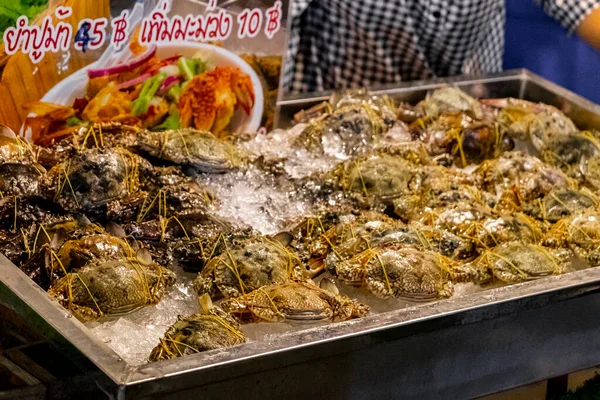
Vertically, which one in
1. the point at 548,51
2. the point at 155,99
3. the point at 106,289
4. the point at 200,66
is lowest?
the point at 548,51

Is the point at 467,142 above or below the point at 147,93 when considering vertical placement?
below

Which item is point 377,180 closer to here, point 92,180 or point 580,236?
point 580,236

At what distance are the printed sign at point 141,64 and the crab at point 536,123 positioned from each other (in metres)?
1.23

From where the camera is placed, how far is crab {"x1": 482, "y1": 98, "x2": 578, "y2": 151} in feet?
13.6

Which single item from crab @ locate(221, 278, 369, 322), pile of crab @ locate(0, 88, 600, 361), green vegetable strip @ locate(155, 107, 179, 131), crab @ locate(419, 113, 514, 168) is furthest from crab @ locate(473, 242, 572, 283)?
green vegetable strip @ locate(155, 107, 179, 131)

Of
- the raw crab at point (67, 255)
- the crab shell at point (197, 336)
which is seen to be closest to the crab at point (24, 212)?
the raw crab at point (67, 255)

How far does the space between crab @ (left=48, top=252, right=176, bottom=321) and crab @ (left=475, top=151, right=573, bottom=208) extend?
5.66ft

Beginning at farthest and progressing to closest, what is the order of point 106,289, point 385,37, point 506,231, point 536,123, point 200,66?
point 385,37 < point 536,123 < point 200,66 < point 506,231 < point 106,289

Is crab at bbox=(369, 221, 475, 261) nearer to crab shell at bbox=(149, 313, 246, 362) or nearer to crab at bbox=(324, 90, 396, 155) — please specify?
crab at bbox=(324, 90, 396, 155)

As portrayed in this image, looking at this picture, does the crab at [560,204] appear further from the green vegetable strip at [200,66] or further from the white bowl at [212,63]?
the green vegetable strip at [200,66]

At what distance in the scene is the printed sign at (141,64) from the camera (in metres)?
3.23

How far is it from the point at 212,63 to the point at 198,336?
1666 millimetres

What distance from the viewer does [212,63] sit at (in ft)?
12.2

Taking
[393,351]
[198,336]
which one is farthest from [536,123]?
[198,336]
